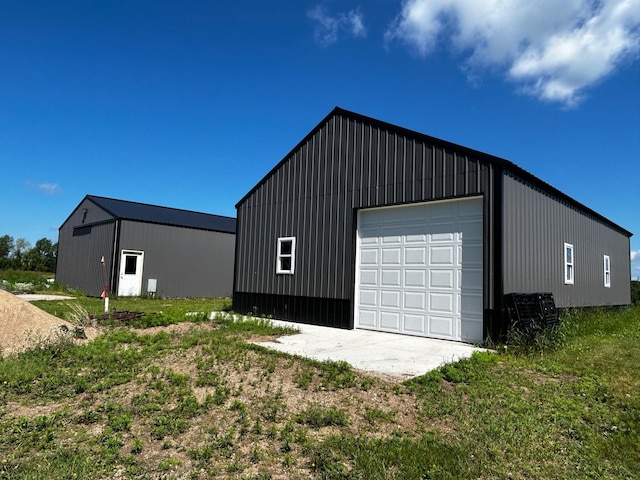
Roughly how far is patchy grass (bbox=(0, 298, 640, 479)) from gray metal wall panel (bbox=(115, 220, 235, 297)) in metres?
14.3

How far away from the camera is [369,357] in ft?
22.3

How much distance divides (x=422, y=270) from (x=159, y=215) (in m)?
16.8

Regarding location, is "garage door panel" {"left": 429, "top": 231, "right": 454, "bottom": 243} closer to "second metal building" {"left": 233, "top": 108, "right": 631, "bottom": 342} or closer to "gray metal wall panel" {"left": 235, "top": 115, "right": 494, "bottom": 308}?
"second metal building" {"left": 233, "top": 108, "right": 631, "bottom": 342}

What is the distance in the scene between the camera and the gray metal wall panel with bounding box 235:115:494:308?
892 cm

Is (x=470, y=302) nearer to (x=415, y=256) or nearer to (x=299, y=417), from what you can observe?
(x=415, y=256)

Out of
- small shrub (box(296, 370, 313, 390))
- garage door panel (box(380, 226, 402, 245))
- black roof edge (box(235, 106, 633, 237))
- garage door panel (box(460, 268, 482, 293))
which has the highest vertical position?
black roof edge (box(235, 106, 633, 237))

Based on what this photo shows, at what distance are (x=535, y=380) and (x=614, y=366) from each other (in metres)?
1.69

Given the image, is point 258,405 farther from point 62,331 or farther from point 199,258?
point 199,258

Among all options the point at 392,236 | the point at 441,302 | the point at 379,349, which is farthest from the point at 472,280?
the point at 379,349

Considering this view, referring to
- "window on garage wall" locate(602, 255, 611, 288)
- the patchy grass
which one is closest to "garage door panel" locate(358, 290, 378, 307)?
the patchy grass

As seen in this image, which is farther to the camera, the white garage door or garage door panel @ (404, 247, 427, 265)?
garage door panel @ (404, 247, 427, 265)

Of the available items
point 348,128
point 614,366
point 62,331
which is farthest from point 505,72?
point 62,331

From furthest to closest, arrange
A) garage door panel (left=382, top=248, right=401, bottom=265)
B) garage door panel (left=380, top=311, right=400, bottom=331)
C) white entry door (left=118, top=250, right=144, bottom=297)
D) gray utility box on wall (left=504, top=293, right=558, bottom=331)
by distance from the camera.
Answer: white entry door (left=118, top=250, right=144, bottom=297) → garage door panel (left=382, top=248, right=401, bottom=265) → garage door panel (left=380, top=311, right=400, bottom=331) → gray utility box on wall (left=504, top=293, right=558, bottom=331)

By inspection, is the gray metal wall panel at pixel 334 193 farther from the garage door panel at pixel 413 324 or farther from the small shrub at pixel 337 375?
the small shrub at pixel 337 375
